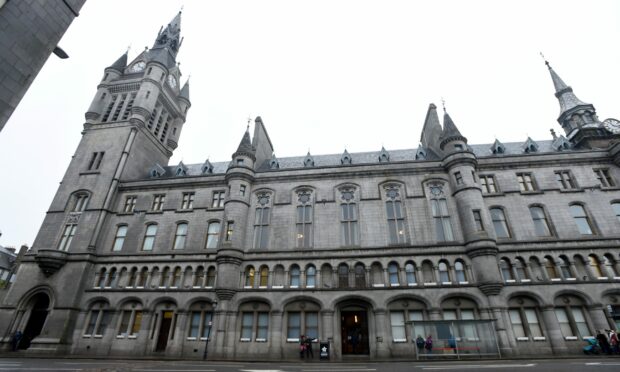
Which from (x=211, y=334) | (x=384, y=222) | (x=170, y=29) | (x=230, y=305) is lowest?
(x=211, y=334)

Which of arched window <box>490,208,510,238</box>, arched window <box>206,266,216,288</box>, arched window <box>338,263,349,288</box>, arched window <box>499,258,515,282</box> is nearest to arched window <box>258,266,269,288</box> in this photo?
arched window <box>206,266,216,288</box>

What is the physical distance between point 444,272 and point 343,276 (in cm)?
789

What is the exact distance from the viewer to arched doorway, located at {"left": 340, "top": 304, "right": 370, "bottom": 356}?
22.2 metres

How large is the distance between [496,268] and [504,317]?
132 inches

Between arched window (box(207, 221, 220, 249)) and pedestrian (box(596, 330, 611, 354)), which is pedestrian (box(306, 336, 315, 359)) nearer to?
arched window (box(207, 221, 220, 249))

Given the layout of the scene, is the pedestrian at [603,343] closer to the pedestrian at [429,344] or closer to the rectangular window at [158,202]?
the pedestrian at [429,344]

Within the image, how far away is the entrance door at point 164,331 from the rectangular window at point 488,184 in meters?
29.7

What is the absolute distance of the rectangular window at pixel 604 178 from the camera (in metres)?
25.7

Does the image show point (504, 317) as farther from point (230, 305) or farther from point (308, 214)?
point (230, 305)

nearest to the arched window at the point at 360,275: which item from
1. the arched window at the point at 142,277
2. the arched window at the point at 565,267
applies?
the arched window at the point at 565,267

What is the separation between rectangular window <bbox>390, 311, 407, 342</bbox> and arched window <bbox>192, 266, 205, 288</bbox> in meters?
16.0

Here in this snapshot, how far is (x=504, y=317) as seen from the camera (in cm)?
2081

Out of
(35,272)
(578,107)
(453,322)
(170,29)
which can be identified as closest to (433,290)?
(453,322)

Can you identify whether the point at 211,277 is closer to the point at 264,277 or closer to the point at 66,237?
the point at 264,277
